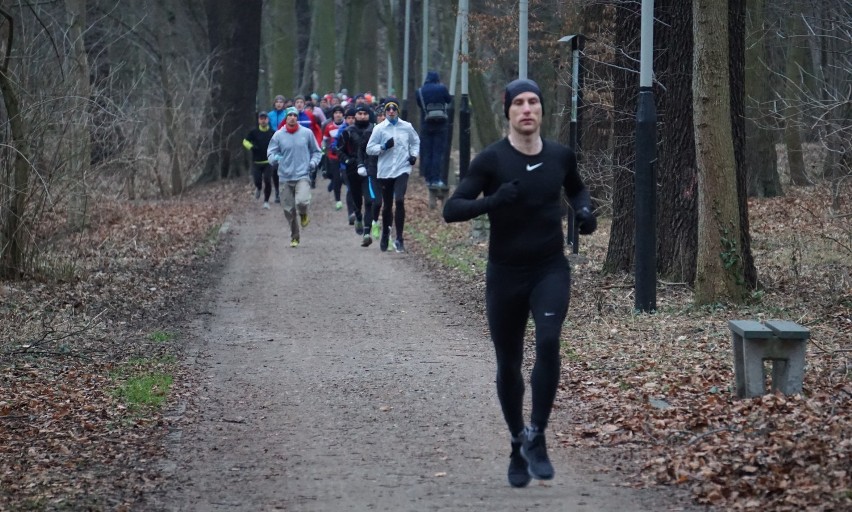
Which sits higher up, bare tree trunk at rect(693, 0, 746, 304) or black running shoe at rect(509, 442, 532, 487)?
bare tree trunk at rect(693, 0, 746, 304)

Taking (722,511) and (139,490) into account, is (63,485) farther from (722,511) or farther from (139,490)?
(722,511)

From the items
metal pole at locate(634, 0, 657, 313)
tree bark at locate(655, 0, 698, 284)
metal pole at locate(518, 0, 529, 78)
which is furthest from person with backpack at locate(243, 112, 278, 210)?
metal pole at locate(634, 0, 657, 313)

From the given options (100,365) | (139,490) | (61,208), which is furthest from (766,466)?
(61,208)

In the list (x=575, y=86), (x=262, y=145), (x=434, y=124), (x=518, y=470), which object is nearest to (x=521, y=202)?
(x=518, y=470)

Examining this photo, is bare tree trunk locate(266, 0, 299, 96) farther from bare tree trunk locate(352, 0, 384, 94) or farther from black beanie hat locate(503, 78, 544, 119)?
black beanie hat locate(503, 78, 544, 119)

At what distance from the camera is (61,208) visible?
1645 cm

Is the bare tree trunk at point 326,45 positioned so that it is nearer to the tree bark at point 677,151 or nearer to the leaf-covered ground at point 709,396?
the leaf-covered ground at point 709,396

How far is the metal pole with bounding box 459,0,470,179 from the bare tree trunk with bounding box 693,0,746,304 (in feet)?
31.7

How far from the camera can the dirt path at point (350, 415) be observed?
6.54 m

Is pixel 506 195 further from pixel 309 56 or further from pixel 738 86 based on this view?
pixel 309 56

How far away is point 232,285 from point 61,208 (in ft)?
8.34

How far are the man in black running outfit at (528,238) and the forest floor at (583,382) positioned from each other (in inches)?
25.8

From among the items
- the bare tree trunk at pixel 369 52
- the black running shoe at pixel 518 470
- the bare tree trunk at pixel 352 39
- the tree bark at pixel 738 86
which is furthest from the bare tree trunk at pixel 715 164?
the bare tree trunk at pixel 369 52

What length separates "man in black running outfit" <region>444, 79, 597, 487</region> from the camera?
6.33 metres
